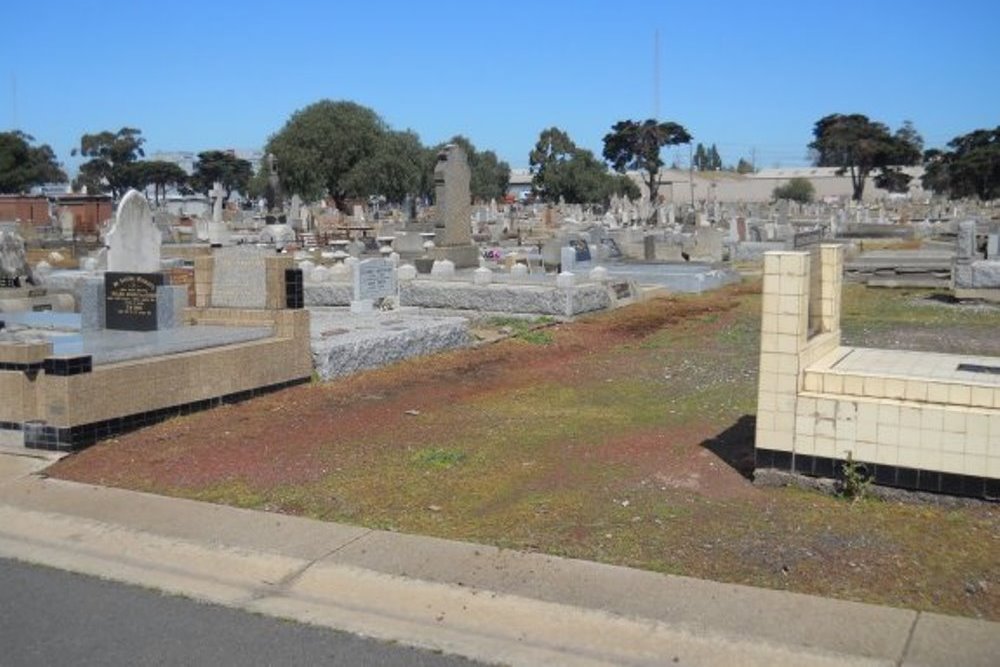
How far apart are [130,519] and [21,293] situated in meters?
11.9

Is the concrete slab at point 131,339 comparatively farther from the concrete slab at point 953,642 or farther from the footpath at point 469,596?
the concrete slab at point 953,642

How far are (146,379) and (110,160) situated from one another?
131811 mm

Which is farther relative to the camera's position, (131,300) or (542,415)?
(131,300)

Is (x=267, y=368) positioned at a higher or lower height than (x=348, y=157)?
lower

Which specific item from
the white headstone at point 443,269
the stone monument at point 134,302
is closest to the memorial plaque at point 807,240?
the stone monument at point 134,302

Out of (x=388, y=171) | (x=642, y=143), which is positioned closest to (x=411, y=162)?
(x=388, y=171)

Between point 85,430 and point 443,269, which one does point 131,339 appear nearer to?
point 85,430

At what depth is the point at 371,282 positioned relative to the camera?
1641cm

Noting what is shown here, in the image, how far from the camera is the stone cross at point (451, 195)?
2292 centimetres

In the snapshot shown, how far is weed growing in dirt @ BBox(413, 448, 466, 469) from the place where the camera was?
7367 millimetres

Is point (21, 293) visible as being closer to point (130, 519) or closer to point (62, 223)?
point (130, 519)

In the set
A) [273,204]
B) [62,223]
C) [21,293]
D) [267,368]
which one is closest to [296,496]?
[267,368]

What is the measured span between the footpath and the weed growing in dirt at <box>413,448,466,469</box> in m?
1.42

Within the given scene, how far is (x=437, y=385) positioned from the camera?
10828 mm
